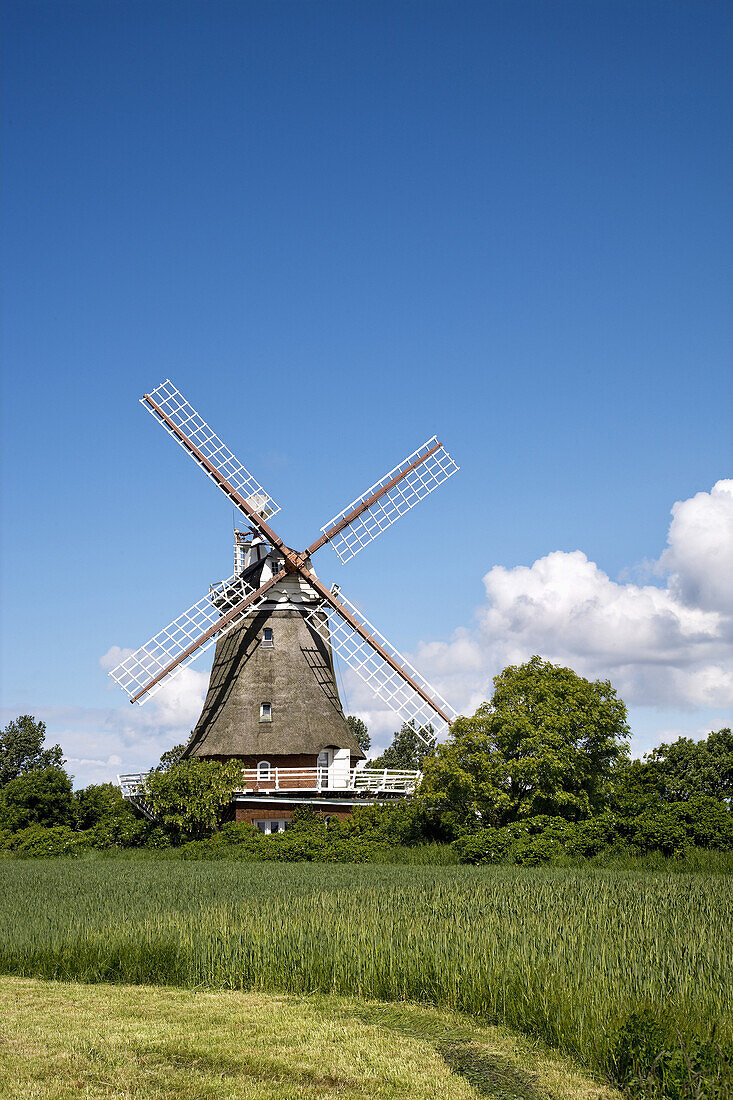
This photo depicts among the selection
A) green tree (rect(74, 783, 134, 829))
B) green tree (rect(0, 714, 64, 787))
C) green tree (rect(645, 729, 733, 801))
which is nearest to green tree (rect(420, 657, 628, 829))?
green tree (rect(645, 729, 733, 801))

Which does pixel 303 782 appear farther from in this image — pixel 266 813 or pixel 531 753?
pixel 531 753

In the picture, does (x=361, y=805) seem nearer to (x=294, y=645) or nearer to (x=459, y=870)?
(x=294, y=645)

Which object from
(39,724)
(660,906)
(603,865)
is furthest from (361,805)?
(39,724)

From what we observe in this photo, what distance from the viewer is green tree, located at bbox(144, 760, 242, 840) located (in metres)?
33.6

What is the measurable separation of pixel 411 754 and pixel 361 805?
94.6 feet

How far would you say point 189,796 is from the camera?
111 feet

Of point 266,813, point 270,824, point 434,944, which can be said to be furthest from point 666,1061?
point 270,824

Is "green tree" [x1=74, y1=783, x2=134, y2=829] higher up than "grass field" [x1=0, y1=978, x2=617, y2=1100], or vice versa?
"green tree" [x1=74, y1=783, x2=134, y2=829]

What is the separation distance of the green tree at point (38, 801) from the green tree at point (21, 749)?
777 inches

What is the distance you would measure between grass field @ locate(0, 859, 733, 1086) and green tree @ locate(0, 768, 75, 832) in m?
22.2

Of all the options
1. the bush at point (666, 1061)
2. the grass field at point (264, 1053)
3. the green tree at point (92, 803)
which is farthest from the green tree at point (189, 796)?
the bush at point (666, 1061)

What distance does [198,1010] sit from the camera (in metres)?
10.5

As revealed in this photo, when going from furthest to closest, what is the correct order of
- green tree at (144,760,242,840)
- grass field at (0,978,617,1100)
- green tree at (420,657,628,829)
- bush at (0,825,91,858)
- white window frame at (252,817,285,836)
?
white window frame at (252,817,285,836)
bush at (0,825,91,858)
green tree at (144,760,242,840)
green tree at (420,657,628,829)
grass field at (0,978,617,1100)

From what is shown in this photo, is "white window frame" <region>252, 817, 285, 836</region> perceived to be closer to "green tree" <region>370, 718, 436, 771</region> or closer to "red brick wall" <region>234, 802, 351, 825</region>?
"red brick wall" <region>234, 802, 351, 825</region>
